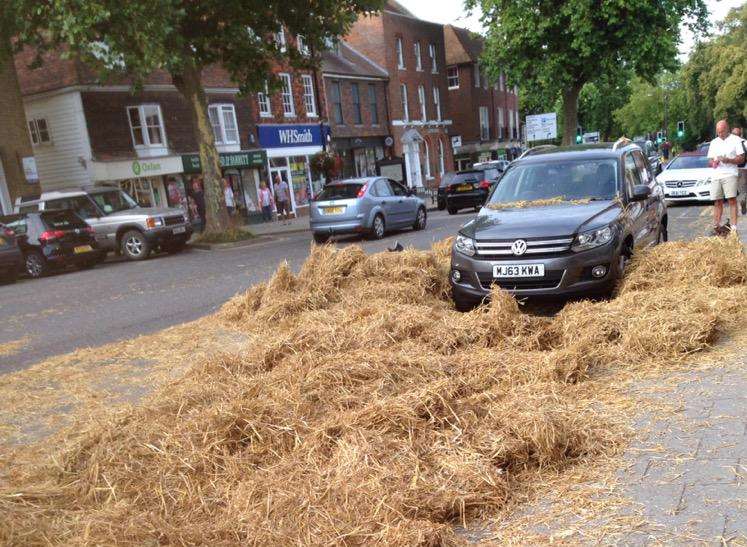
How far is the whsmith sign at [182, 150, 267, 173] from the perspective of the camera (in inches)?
1068

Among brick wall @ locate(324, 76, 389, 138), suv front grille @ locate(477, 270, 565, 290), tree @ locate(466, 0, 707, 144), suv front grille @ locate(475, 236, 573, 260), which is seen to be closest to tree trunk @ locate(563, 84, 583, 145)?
tree @ locate(466, 0, 707, 144)

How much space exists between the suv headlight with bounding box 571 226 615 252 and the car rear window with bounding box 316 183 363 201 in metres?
10.8

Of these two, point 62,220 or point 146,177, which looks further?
point 146,177

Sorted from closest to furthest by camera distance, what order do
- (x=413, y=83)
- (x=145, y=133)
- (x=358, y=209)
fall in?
(x=358, y=209)
(x=145, y=133)
(x=413, y=83)

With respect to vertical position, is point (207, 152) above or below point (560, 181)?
above

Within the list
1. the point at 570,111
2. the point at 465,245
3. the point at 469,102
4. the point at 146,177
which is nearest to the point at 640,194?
the point at 465,245

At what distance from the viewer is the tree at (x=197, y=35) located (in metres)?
15.2

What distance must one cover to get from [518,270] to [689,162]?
50.3 ft

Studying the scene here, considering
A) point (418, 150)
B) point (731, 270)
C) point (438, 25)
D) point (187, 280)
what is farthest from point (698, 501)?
point (438, 25)

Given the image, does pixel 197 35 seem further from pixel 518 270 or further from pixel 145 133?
pixel 518 270

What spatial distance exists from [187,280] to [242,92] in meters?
11.7

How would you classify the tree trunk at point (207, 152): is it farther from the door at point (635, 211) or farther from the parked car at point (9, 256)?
the door at point (635, 211)

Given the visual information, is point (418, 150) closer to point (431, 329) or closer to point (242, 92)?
point (242, 92)

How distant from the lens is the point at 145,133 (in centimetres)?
2559
